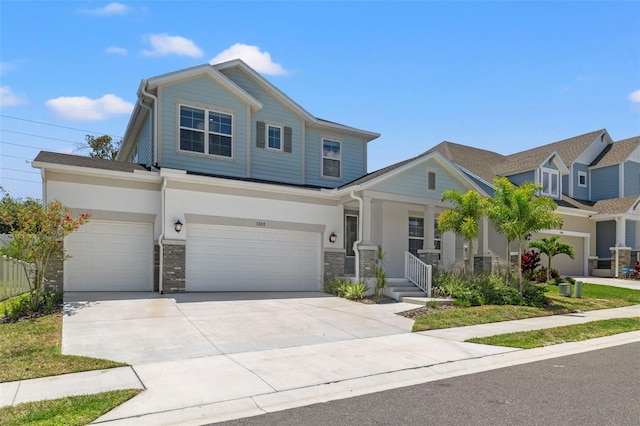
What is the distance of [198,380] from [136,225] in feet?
29.8

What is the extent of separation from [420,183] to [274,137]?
5.94 m

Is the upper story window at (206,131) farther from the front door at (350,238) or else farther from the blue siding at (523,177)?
the blue siding at (523,177)

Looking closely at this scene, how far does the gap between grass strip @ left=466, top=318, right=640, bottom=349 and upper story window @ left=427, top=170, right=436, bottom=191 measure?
7.30 meters

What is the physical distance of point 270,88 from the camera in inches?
749

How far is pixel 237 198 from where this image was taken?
52.1ft

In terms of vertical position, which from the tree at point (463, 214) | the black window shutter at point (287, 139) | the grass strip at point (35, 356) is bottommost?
the grass strip at point (35, 356)

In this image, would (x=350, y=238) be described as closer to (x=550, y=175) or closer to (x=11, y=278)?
(x=11, y=278)

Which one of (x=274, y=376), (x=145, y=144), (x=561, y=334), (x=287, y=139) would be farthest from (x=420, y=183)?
(x=274, y=376)

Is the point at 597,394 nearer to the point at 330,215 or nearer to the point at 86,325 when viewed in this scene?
the point at 86,325

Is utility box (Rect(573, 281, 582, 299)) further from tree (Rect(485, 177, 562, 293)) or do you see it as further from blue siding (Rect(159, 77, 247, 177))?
blue siding (Rect(159, 77, 247, 177))

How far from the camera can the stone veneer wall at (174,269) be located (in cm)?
1439

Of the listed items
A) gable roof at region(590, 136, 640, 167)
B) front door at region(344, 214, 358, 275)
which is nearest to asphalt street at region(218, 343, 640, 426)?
front door at region(344, 214, 358, 275)

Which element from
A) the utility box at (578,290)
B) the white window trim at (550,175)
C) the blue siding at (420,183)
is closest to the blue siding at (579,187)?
the white window trim at (550,175)

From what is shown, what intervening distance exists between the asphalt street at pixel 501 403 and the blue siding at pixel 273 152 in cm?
1265
